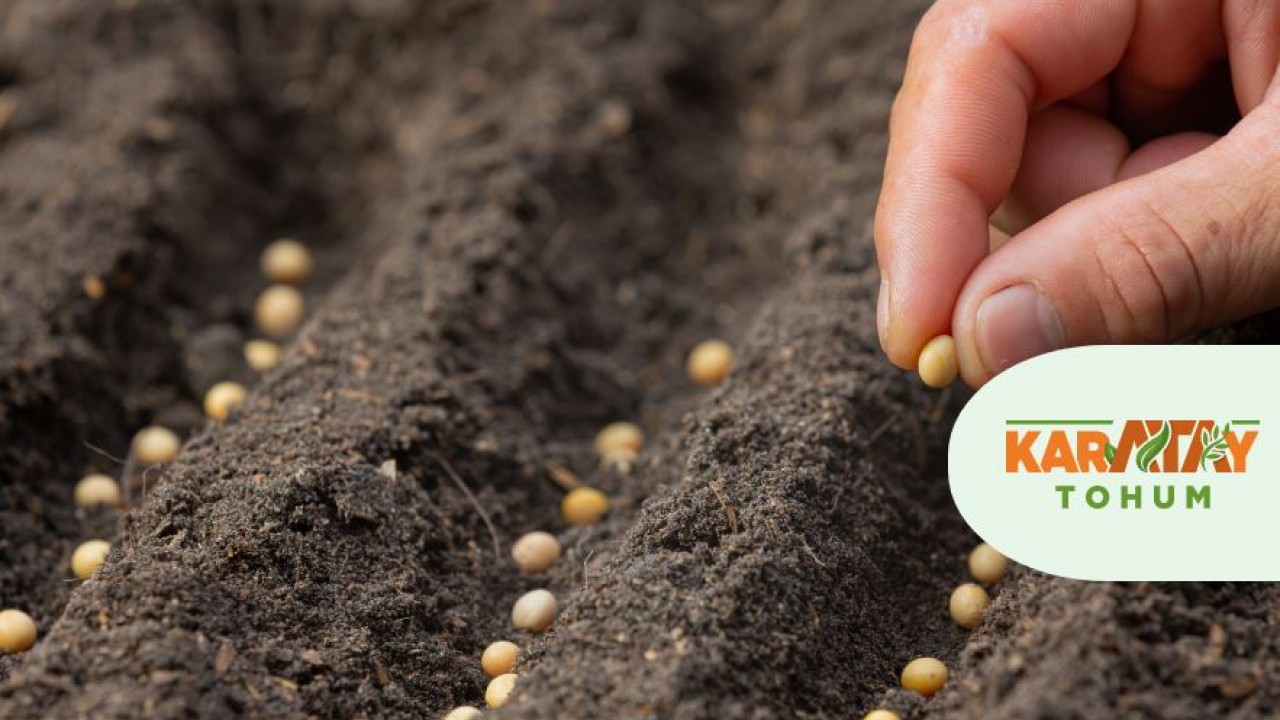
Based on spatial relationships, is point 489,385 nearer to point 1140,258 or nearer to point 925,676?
point 925,676

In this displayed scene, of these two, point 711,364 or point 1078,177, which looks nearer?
point 1078,177

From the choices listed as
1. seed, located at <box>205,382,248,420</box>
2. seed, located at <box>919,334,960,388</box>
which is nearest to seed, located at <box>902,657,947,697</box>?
seed, located at <box>919,334,960,388</box>

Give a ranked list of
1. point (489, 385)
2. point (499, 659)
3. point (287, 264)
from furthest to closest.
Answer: point (287, 264) → point (489, 385) → point (499, 659)

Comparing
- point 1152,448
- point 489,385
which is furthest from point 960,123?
point 489,385

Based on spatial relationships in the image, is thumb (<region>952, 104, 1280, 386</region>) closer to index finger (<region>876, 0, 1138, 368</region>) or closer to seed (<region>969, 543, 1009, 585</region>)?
index finger (<region>876, 0, 1138, 368</region>)

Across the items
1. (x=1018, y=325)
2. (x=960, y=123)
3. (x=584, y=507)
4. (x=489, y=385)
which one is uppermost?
(x=960, y=123)
